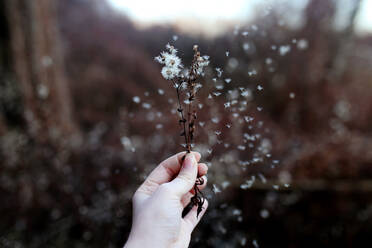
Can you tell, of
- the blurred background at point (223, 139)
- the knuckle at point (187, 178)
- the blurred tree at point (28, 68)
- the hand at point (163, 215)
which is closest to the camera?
the hand at point (163, 215)

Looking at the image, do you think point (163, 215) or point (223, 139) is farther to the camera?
point (223, 139)

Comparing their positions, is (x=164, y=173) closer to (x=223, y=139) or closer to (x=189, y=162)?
(x=189, y=162)

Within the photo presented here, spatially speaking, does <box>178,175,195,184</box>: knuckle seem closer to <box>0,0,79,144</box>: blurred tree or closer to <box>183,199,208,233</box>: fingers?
<box>183,199,208,233</box>: fingers

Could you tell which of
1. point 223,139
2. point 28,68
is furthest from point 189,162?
point 28,68

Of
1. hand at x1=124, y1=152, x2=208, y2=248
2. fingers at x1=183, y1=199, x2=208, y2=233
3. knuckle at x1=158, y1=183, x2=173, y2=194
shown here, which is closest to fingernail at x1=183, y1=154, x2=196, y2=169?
hand at x1=124, y1=152, x2=208, y2=248

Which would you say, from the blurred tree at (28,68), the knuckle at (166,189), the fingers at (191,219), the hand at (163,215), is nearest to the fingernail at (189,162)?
the hand at (163,215)

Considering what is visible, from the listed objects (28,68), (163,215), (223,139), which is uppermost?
(28,68)

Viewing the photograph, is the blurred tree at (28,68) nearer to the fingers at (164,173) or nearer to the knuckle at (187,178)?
the fingers at (164,173)
